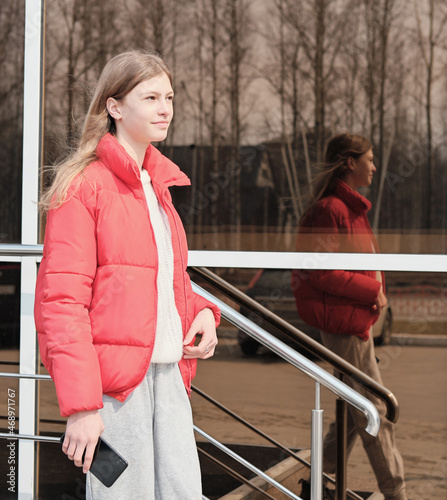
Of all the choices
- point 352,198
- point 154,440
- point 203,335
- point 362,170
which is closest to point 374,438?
point 352,198

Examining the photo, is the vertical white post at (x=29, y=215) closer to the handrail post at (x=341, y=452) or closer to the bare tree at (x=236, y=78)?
the bare tree at (x=236, y=78)

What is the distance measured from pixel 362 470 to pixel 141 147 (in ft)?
6.51

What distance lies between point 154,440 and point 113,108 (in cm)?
83

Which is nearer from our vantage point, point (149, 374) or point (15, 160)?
point (149, 374)

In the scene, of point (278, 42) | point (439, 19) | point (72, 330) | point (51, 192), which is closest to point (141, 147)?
point (51, 192)

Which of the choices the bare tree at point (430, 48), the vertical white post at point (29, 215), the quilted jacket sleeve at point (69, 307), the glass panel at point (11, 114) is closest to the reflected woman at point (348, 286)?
the bare tree at point (430, 48)

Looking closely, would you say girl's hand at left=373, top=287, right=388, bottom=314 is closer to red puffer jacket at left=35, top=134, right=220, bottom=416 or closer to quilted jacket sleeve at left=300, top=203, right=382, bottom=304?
quilted jacket sleeve at left=300, top=203, right=382, bottom=304

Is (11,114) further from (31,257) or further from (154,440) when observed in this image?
(154,440)

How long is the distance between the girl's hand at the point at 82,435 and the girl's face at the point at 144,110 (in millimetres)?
693

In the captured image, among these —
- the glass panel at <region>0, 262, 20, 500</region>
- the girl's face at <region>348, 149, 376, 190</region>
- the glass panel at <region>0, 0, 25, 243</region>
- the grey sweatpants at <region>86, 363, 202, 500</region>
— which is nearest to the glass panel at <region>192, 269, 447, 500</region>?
the girl's face at <region>348, 149, 376, 190</region>

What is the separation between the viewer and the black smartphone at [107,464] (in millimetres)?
1727

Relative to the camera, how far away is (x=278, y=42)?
3.34 m

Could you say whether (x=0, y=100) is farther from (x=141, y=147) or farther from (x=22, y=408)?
(x=141, y=147)

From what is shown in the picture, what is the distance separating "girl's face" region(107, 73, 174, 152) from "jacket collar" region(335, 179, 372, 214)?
1.50 meters
